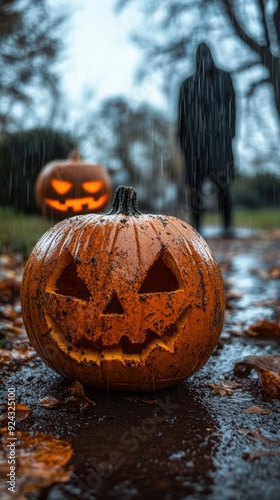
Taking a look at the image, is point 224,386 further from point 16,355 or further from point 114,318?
point 16,355

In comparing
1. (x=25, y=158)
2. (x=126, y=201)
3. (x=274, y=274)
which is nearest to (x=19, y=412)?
(x=126, y=201)

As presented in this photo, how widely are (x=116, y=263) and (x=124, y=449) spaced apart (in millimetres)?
822

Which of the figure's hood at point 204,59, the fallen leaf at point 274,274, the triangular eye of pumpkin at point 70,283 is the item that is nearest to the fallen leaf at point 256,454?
the triangular eye of pumpkin at point 70,283

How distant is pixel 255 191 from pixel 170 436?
2223 cm

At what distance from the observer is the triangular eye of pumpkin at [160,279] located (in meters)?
2.45

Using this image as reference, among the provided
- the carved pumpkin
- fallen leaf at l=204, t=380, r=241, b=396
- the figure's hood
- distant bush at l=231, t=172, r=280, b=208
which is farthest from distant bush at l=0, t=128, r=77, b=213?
distant bush at l=231, t=172, r=280, b=208

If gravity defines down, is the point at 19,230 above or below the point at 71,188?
A: below

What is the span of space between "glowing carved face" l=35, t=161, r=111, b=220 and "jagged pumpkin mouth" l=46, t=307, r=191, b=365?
3.92 metres

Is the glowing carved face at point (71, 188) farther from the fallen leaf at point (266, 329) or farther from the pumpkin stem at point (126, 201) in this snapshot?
the pumpkin stem at point (126, 201)

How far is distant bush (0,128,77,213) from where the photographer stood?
923cm

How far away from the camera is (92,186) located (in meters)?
6.46

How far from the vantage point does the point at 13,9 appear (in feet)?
29.0

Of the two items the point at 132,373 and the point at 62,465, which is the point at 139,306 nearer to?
the point at 132,373

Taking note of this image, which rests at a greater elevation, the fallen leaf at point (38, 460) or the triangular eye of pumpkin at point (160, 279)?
the triangular eye of pumpkin at point (160, 279)
